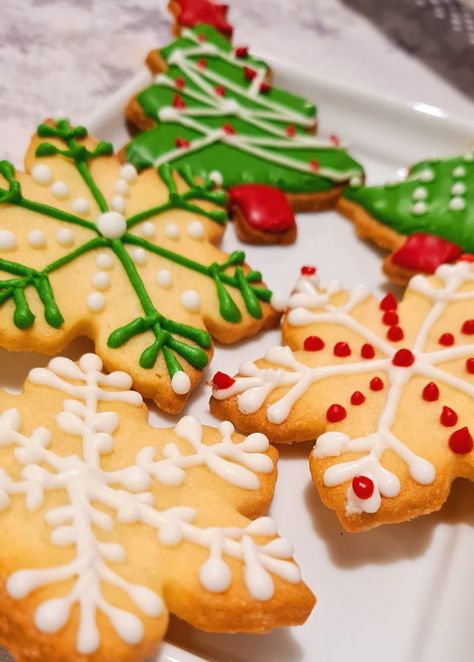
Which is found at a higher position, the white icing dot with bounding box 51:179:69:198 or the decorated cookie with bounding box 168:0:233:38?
the decorated cookie with bounding box 168:0:233:38

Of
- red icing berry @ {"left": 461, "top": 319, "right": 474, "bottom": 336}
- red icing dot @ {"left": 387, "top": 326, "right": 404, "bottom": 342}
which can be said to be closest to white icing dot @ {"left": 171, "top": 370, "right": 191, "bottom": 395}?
red icing dot @ {"left": 387, "top": 326, "right": 404, "bottom": 342}

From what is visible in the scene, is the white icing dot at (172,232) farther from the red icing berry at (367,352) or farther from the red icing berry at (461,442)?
the red icing berry at (461,442)

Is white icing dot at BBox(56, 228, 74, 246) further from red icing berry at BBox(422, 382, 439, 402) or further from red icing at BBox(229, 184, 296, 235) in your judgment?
red icing berry at BBox(422, 382, 439, 402)

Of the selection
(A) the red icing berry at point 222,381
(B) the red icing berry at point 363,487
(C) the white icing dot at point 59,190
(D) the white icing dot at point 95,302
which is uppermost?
(C) the white icing dot at point 59,190

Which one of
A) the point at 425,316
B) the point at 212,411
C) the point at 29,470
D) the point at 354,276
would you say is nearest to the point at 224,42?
the point at 354,276

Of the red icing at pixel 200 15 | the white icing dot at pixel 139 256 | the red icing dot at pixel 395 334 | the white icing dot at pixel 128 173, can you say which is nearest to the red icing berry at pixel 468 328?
the red icing dot at pixel 395 334

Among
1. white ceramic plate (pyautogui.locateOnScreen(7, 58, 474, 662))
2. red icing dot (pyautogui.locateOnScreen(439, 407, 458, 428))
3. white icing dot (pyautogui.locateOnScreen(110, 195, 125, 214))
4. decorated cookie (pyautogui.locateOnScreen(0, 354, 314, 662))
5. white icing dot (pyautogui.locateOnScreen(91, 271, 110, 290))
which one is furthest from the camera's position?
white icing dot (pyautogui.locateOnScreen(110, 195, 125, 214))
